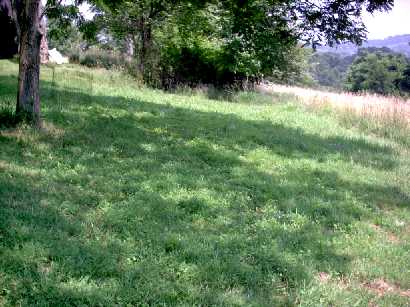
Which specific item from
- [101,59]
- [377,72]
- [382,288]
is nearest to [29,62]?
[382,288]

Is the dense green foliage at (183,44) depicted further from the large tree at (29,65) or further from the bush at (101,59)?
the large tree at (29,65)

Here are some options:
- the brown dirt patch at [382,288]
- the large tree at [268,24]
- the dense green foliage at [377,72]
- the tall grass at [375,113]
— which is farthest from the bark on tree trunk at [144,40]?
the dense green foliage at [377,72]

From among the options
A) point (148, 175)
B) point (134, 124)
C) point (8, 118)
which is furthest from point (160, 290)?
point (134, 124)

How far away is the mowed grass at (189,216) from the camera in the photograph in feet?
11.8

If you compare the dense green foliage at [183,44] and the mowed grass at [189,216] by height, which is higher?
the dense green foliage at [183,44]

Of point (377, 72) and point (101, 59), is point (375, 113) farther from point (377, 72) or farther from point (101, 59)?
point (377, 72)

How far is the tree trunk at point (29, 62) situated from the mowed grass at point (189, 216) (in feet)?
1.18

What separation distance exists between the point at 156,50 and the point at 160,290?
14.2 metres

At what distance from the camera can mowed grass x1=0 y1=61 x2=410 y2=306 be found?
3.59 meters

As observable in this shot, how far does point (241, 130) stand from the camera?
973 centimetres

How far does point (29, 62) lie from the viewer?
275 inches

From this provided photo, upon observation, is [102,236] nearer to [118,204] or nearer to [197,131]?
[118,204]

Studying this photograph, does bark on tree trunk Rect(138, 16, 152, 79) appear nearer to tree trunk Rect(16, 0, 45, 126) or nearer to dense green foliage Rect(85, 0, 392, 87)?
dense green foliage Rect(85, 0, 392, 87)

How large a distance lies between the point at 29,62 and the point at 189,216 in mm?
3883
